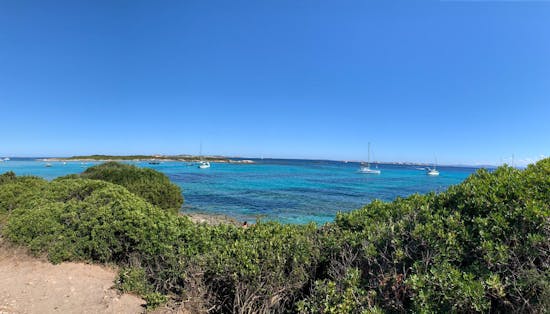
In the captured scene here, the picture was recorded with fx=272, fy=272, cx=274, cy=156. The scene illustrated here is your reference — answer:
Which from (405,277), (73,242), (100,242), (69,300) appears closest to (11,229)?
(73,242)

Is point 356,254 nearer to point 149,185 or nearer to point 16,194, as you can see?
point 149,185

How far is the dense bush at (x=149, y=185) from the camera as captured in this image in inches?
456

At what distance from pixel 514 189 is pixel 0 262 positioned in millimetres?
8984

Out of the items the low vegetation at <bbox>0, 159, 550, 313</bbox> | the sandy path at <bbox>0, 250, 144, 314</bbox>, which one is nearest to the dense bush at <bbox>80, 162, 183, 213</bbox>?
the low vegetation at <bbox>0, 159, 550, 313</bbox>

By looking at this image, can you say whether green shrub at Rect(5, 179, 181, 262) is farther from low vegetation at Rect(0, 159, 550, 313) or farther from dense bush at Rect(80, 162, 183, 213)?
dense bush at Rect(80, 162, 183, 213)

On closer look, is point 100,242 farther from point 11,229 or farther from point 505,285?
point 505,285

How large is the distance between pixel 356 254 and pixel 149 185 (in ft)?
34.7

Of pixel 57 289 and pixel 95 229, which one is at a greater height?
pixel 95 229

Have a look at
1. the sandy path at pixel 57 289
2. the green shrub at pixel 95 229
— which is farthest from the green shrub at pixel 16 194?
the sandy path at pixel 57 289

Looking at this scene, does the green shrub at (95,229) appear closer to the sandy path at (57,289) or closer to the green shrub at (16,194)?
the sandy path at (57,289)

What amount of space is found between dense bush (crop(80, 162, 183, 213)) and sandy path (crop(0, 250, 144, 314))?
5788 mm

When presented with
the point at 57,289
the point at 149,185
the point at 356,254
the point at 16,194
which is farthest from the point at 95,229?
the point at 149,185

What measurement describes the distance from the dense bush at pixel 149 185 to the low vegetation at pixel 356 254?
5.60 meters

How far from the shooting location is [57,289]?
4.64m
